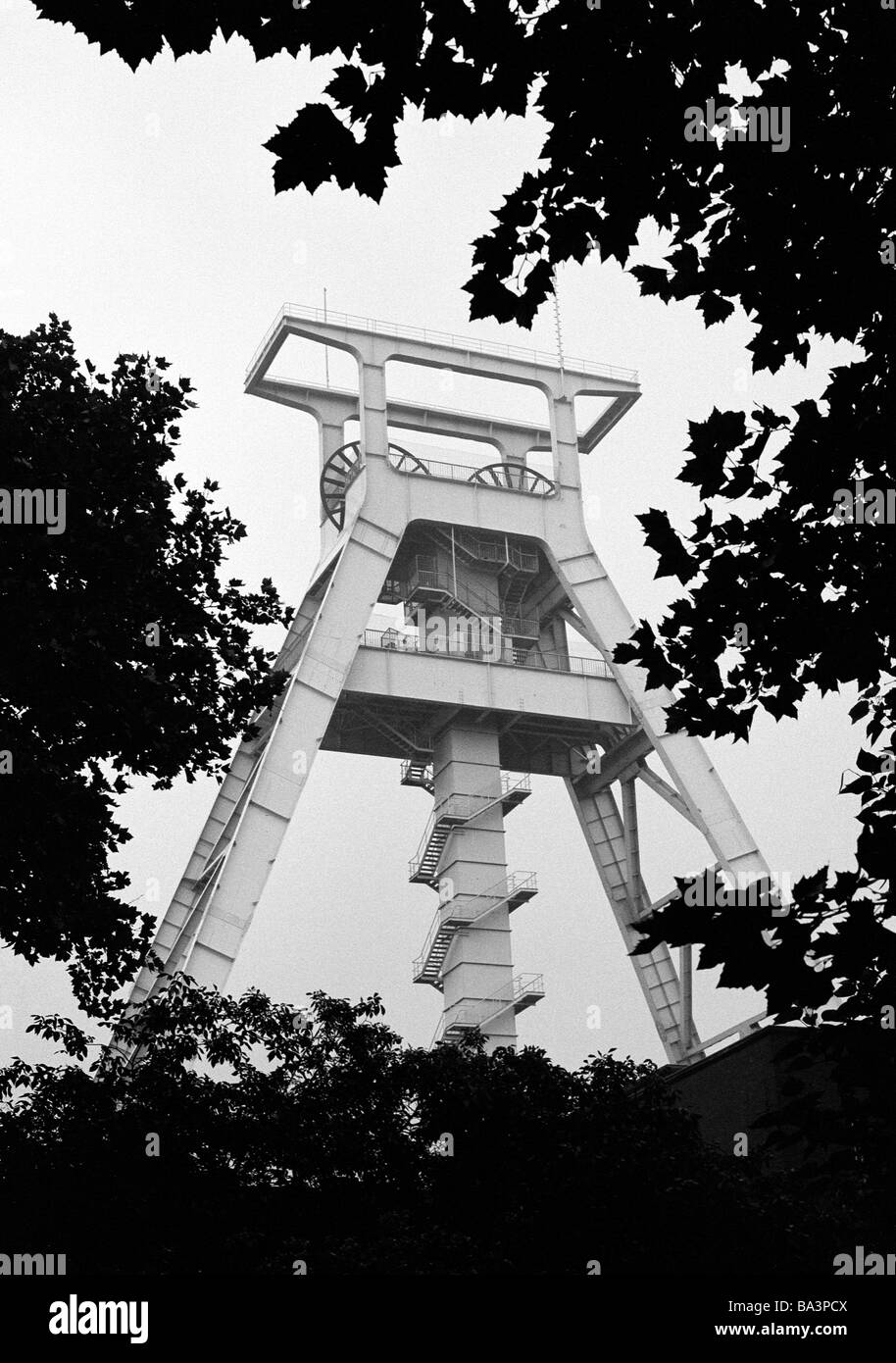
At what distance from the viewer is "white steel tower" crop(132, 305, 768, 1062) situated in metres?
41.4

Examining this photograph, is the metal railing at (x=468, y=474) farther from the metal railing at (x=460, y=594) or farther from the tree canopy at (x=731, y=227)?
the tree canopy at (x=731, y=227)

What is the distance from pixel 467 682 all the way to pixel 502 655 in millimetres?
2903

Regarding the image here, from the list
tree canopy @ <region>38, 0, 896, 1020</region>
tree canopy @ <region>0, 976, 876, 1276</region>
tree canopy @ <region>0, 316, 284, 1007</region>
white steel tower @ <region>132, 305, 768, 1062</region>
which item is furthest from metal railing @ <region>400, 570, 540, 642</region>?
tree canopy @ <region>38, 0, 896, 1020</region>

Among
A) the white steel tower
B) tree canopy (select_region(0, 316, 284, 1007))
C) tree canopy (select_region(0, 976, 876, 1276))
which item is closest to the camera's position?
tree canopy (select_region(0, 316, 284, 1007))

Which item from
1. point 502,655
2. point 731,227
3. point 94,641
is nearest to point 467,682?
point 502,655

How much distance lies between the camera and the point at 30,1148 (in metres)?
22.5

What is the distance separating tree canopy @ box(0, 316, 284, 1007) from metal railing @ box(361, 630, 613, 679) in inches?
843

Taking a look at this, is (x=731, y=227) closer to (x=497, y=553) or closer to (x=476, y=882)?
(x=476, y=882)

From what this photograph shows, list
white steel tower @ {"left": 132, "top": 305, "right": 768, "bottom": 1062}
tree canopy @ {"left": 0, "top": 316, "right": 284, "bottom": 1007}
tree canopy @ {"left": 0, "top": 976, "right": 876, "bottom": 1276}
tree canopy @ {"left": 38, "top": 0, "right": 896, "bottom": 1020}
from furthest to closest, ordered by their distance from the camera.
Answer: white steel tower @ {"left": 132, "top": 305, "right": 768, "bottom": 1062} → tree canopy @ {"left": 0, "top": 976, "right": 876, "bottom": 1276} → tree canopy @ {"left": 0, "top": 316, "right": 284, "bottom": 1007} → tree canopy @ {"left": 38, "top": 0, "right": 896, "bottom": 1020}

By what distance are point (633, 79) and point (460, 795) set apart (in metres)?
37.0

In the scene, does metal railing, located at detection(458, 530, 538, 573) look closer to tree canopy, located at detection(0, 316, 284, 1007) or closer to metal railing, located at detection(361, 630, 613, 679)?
metal railing, located at detection(361, 630, 613, 679)

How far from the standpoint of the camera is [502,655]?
4588cm
